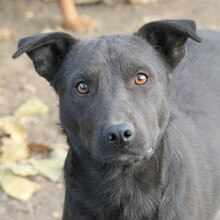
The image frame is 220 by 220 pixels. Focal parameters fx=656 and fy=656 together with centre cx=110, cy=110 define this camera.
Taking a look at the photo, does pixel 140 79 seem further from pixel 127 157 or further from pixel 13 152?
pixel 13 152

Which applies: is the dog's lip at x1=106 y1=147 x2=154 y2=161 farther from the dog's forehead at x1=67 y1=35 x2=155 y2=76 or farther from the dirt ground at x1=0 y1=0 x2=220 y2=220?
the dirt ground at x1=0 y1=0 x2=220 y2=220

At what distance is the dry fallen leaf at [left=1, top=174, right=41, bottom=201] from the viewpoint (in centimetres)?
596

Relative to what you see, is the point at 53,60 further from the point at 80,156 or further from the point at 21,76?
the point at 21,76

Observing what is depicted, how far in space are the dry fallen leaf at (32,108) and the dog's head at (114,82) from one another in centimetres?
270

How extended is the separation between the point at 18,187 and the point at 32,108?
4.77 feet

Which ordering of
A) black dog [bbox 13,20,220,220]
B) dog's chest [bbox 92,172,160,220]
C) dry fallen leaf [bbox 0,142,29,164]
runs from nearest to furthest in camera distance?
black dog [bbox 13,20,220,220] < dog's chest [bbox 92,172,160,220] < dry fallen leaf [bbox 0,142,29,164]

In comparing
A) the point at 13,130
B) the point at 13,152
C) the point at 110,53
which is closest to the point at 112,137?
the point at 110,53

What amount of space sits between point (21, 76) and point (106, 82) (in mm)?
4015

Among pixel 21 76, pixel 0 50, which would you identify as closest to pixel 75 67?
pixel 21 76

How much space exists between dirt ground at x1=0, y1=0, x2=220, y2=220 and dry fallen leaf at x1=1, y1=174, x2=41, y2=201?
5.6 inches

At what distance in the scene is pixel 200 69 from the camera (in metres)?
5.15

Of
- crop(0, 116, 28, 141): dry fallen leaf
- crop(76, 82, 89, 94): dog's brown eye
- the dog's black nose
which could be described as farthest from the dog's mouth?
crop(0, 116, 28, 141): dry fallen leaf

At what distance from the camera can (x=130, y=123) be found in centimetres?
382

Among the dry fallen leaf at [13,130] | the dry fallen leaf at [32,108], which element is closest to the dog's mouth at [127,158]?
the dry fallen leaf at [13,130]
